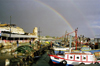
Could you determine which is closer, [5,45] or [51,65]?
[51,65]

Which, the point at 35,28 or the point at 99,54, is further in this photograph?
the point at 35,28

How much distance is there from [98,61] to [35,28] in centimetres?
6754

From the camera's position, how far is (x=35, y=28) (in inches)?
3376

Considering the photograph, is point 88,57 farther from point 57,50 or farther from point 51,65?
point 57,50

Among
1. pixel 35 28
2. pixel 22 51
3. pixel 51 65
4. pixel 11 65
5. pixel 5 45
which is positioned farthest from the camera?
pixel 35 28

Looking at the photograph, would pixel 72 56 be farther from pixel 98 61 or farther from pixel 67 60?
pixel 98 61

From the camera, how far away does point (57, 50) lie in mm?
31641

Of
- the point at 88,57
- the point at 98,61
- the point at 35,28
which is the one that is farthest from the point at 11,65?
the point at 35,28

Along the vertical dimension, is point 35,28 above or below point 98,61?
above

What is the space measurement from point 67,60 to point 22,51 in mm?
13778

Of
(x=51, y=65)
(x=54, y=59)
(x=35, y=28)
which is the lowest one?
(x=51, y=65)

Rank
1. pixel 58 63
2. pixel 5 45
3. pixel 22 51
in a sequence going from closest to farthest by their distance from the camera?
Answer: pixel 58 63 → pixel 22 51 → pixel 5 45

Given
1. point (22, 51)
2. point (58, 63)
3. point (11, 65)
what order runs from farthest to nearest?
1. point (22, 51)
2. point (58, 63)
3. point (11, 65)

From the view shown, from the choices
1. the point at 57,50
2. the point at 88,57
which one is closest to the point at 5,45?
the point at 57,50
